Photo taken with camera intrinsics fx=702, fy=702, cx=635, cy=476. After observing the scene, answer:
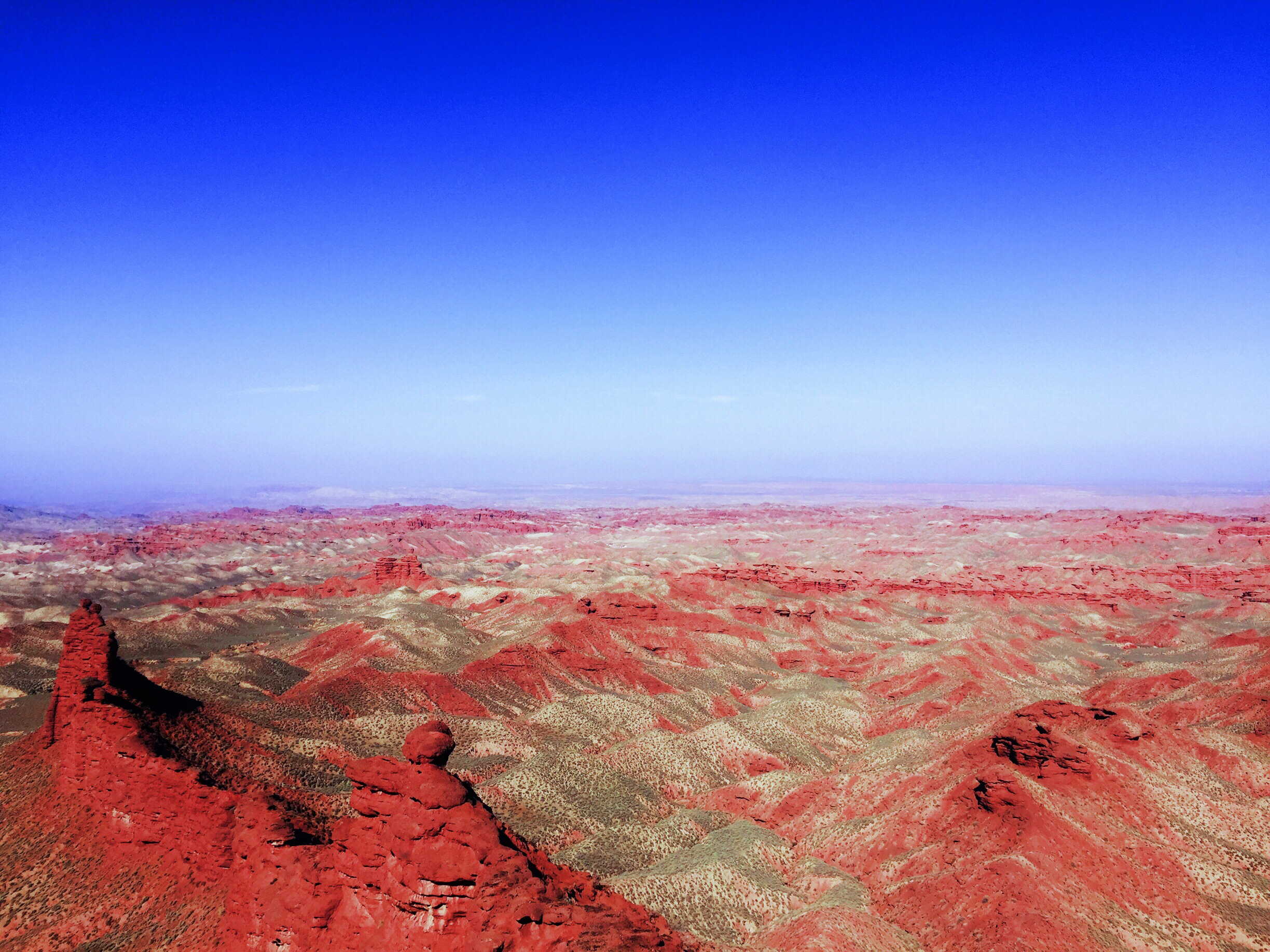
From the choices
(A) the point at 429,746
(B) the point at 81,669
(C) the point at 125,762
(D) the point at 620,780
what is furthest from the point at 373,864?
(D) the point at 620,780

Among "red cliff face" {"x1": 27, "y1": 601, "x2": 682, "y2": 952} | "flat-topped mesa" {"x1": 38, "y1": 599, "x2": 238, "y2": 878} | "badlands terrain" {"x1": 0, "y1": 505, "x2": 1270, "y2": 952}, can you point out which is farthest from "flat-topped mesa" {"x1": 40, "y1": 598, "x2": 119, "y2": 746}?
"red cliff face" {"x1": 27, "y1": 601, "x2": 682, "y2": 952}

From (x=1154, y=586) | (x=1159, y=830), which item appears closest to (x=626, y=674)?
(x=1159, y=830)

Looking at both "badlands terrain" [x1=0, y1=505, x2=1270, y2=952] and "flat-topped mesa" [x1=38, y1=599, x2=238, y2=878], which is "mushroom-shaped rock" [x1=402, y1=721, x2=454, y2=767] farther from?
"flat-topped mesa" [x1=38, y1=599, x2=238, y2=878]

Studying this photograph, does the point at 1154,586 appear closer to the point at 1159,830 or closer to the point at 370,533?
the point at 1159,830

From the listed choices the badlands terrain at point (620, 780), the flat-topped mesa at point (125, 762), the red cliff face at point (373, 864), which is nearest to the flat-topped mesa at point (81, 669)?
the flat-topped mesa at point (125, 762)

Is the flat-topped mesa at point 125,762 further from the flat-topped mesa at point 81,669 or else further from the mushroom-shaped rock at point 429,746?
the mushroom-shaped rock at point 429,746
